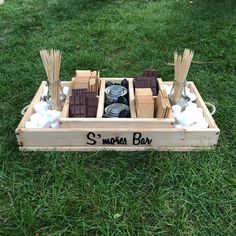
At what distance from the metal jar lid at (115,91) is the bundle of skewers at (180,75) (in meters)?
0.32

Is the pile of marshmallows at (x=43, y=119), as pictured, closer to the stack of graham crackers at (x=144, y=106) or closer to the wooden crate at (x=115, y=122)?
the wooden crate at (x=115, y=122)

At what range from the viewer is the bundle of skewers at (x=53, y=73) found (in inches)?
77.3

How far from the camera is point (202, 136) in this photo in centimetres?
195

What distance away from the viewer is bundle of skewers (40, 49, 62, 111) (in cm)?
196

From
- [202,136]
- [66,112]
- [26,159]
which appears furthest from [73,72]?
[202,136]

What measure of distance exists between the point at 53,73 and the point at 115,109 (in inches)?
17.0

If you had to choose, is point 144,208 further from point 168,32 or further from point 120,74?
point 168,32

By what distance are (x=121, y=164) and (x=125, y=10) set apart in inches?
131

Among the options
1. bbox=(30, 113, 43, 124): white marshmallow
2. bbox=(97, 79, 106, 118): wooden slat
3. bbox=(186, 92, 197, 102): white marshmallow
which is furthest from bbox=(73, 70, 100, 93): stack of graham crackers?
bbox=(186, 92, 197, 102): white marshmallow

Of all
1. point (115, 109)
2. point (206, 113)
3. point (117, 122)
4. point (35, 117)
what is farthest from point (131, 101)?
point (35, 117)

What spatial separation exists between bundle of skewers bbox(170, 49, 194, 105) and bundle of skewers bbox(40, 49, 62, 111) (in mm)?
713

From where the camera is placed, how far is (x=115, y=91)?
2230mm

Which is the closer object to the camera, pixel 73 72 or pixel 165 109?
pixel 165 109

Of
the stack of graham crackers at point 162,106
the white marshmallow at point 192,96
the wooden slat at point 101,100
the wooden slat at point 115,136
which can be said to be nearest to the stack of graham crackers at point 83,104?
the wooden slat at point 101,100
